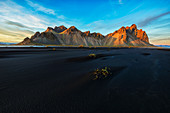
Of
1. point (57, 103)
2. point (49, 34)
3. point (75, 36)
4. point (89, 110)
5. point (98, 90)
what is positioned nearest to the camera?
point (89, 110)

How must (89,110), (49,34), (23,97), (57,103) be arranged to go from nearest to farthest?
(89,110) < (57,103) < (23,97) < (49,34)

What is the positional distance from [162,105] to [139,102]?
2.43 ft

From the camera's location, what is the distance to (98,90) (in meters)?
3.37

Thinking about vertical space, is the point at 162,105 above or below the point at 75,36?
below

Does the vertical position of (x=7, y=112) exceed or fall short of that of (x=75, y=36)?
it falls short

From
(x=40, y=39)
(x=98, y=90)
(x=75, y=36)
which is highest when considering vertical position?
(x=75, y=36)

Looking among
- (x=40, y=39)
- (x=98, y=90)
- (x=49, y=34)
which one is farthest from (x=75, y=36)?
(x=98, y=90)

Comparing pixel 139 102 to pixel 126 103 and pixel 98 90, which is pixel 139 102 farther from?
pixel 98 90

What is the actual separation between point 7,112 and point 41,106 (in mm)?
917

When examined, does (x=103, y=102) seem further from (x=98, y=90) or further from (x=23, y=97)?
(x=23, y=97)

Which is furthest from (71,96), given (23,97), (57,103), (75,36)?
(75,36)

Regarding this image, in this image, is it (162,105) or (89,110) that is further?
(162,105)

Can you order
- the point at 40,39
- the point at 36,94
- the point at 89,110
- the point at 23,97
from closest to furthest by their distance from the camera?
the point at 89,110
the point at 23,97
the point at 36,94
the point at 40,39

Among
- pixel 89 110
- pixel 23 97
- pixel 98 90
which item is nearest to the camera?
pixel 89 110
